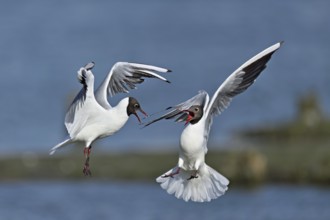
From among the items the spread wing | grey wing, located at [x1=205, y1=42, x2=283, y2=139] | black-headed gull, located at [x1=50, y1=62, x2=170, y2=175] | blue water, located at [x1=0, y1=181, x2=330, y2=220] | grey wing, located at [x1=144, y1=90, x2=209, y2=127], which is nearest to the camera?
black-headed gull, located at [x1=50, y1=62, x2=170, y2=175]

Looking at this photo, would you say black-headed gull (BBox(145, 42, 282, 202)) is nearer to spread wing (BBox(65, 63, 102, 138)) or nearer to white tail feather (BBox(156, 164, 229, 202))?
white tail feather (BBox(156, 164, 229, 202))

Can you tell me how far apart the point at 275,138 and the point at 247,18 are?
24635 millimetres

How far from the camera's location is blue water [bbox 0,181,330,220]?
70.7ft

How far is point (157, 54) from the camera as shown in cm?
4034

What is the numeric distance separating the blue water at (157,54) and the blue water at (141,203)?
6.12 ft

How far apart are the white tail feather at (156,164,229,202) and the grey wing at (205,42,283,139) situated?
21.8 inches

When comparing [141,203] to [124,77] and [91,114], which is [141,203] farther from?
[91,114]

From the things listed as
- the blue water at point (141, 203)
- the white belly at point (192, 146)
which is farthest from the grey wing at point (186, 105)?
the blue water at point (141, 203)

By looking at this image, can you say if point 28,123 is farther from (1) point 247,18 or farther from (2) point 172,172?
(1) point 247,18

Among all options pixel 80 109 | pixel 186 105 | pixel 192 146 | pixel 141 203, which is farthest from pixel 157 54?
pixel 192 146

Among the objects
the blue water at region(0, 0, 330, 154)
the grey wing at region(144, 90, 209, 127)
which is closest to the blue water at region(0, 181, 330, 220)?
the blue water at region(0, 0, 330, 154)

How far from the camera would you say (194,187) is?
13.0 meters

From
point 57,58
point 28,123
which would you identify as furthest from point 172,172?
point 57,58

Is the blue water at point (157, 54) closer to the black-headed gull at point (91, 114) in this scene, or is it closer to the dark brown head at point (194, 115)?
the black-headed gull at point (91, 114)
